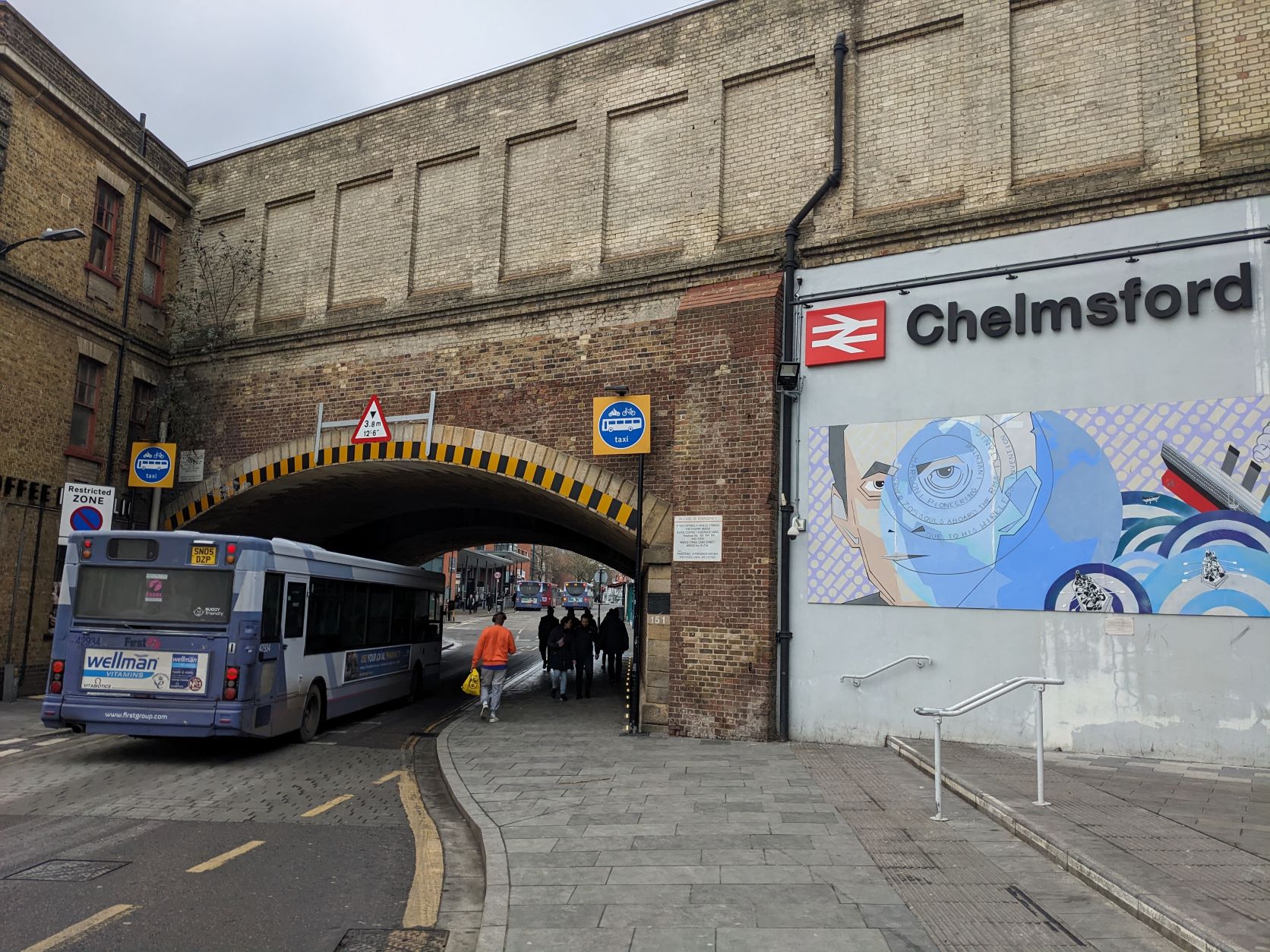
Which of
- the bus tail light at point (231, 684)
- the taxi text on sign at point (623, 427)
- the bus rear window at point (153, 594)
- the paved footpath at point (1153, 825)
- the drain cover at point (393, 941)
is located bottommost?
the drain cover at point (393, 941)

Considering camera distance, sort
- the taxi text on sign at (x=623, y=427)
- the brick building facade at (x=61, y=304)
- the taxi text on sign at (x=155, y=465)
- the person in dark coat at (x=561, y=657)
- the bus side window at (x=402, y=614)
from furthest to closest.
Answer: the taxi text on sign at (x=155, y=465) → the person in dark coat at (x=561, y=657) → the bus side window at (x=402, y=614) → the brick building facade at (x=61, y=304) → the taxi text on sign at (x=623, y=427)

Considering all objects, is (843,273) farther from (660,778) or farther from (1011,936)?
(1011,936)

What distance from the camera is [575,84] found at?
50.1 feet

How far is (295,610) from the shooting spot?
1199cm

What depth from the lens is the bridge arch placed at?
1409 cm

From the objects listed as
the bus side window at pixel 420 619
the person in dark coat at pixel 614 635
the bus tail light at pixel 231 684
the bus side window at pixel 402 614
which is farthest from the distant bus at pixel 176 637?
the person in dark coat at pixel 614 635

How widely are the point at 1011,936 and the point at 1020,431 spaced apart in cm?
735

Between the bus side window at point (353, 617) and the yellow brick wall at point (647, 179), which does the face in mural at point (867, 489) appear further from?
the bus side window at point (353, 617)

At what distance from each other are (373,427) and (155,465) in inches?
203

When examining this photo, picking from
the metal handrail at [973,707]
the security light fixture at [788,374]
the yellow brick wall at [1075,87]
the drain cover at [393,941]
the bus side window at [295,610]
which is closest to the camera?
the drain cover at [393,941]

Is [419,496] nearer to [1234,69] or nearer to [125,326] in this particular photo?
[125,326]

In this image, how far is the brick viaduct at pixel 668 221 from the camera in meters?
11.4

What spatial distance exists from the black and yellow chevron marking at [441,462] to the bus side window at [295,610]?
380 cm

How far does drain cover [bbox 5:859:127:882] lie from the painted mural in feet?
26.9
